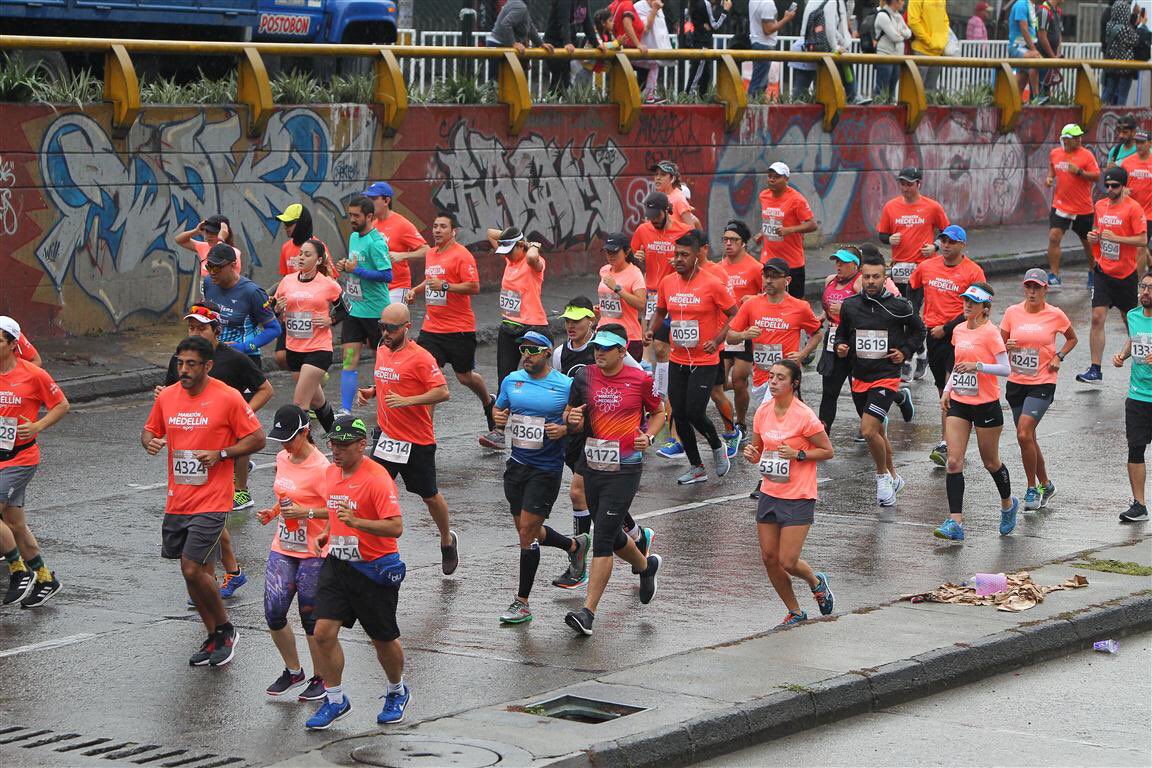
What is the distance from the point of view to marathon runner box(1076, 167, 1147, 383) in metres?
19.4

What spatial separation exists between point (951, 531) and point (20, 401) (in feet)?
21.0

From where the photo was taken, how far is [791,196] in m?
19.4

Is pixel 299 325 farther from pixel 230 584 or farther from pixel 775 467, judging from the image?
pixel 775 467

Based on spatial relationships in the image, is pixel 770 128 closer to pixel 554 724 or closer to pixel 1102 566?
pixel 1102 566

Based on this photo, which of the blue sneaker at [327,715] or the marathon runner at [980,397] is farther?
the marathon runner at [980,397]

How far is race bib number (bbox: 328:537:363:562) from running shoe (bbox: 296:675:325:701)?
642 millimetres

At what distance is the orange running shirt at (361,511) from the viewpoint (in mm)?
9156

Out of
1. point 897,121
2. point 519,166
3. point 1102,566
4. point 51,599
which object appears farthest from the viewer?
point 897,121

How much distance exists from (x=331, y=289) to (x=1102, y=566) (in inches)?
253

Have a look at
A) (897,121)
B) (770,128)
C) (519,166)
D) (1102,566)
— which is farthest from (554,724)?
(897,121)

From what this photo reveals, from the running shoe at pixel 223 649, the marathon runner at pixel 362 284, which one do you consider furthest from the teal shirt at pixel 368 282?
the running shoe at pixel 223 649

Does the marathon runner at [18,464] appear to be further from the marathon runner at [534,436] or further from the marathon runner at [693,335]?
the marathon runner at [693,335]

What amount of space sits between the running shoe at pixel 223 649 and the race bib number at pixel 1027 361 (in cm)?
686

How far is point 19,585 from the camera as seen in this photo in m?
11.3
